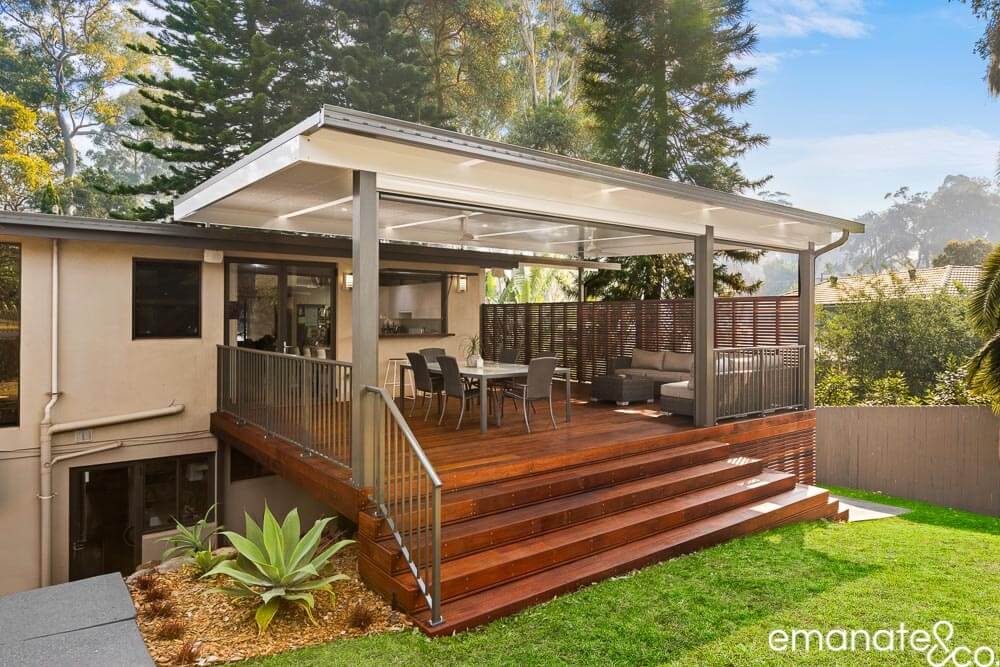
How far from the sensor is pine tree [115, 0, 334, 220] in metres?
15.5

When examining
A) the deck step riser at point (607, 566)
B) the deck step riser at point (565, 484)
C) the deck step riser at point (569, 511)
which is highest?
the deck step riser at point (565, 484)

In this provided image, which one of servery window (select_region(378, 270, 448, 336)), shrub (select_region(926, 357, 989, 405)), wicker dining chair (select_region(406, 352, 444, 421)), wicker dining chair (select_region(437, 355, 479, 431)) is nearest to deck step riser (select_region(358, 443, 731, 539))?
wicker dining chair (select_region(437, 355, 479, 431))

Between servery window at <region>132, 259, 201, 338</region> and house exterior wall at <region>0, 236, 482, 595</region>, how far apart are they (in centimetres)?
9

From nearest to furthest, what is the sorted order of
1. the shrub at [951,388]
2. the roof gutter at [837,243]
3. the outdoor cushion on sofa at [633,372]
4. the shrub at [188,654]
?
1. the shrub at [188,654]
2. the roof gutter at [837,243]
3. the outdoor cushion on sofa at [633,372]
4. the shrub at [951,388]

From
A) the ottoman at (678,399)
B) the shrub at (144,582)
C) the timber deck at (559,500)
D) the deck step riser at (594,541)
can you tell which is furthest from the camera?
the ottoman at (678,399)

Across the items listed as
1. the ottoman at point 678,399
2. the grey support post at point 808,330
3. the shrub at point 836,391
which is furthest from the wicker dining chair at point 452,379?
the shrub at point 836,391

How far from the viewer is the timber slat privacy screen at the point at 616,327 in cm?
1002

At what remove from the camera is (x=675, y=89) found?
18797 millimetres

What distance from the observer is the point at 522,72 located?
26.2 m

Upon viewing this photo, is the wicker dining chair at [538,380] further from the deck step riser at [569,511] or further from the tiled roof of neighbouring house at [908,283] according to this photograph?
the tiled roof of neighbouring house at [908,283]

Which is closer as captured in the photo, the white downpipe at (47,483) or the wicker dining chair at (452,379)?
the wicker dining chair at (452,379)

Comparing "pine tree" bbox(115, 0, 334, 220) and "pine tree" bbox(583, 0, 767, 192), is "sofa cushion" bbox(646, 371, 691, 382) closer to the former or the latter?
"pine tree" bbox(583, 0, 767, 192)

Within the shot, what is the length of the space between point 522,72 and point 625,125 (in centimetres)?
901

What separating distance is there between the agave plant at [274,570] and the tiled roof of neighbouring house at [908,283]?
11.0 meters
